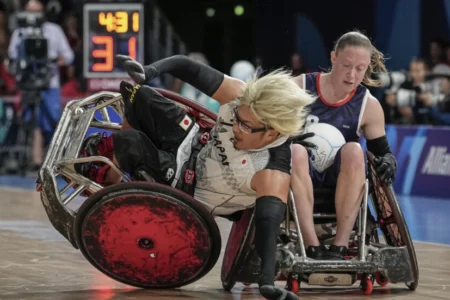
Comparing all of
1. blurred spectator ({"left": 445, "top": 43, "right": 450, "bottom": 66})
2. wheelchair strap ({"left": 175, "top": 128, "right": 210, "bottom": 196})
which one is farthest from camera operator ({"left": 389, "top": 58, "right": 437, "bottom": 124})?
wheelchair strap ({"left": 175, "top": 128, "right": 210, "bottom": 196})

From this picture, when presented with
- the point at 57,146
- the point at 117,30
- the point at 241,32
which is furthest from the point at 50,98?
the point at 241,32

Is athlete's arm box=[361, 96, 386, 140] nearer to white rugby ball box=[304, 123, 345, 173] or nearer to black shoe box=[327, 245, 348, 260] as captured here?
white rugby ball box=[304, 123, 345, 173]

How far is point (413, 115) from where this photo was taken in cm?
1493

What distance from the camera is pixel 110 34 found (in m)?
14.6

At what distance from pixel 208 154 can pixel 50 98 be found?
1072 centimetres

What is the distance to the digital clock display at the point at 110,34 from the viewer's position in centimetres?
1460

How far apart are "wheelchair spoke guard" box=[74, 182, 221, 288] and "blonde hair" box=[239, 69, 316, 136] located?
0.54 m

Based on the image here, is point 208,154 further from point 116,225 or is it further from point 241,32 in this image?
point 241,32

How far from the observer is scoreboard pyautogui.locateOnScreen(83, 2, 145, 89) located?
1460cm

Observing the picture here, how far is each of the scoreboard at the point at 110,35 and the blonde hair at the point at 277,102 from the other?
899cm

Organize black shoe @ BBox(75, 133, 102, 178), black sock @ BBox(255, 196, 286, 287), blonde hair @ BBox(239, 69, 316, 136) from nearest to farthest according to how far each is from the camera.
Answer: black sock @ BBox(255, 196, 286, 287), blonde hair @ BBox(239, 69, 316, 136), black shoe @ BBox(75, 133, 102, 178)

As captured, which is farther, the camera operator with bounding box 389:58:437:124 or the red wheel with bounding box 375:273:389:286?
the camera operator with bounding box 389:58:437:124

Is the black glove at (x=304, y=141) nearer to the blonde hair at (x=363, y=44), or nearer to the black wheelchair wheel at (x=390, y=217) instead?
the black wheelchair wheel at (x=390, y=217)

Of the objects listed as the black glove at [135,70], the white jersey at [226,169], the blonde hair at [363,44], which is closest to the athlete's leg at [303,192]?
the white jersey at [226,169]
